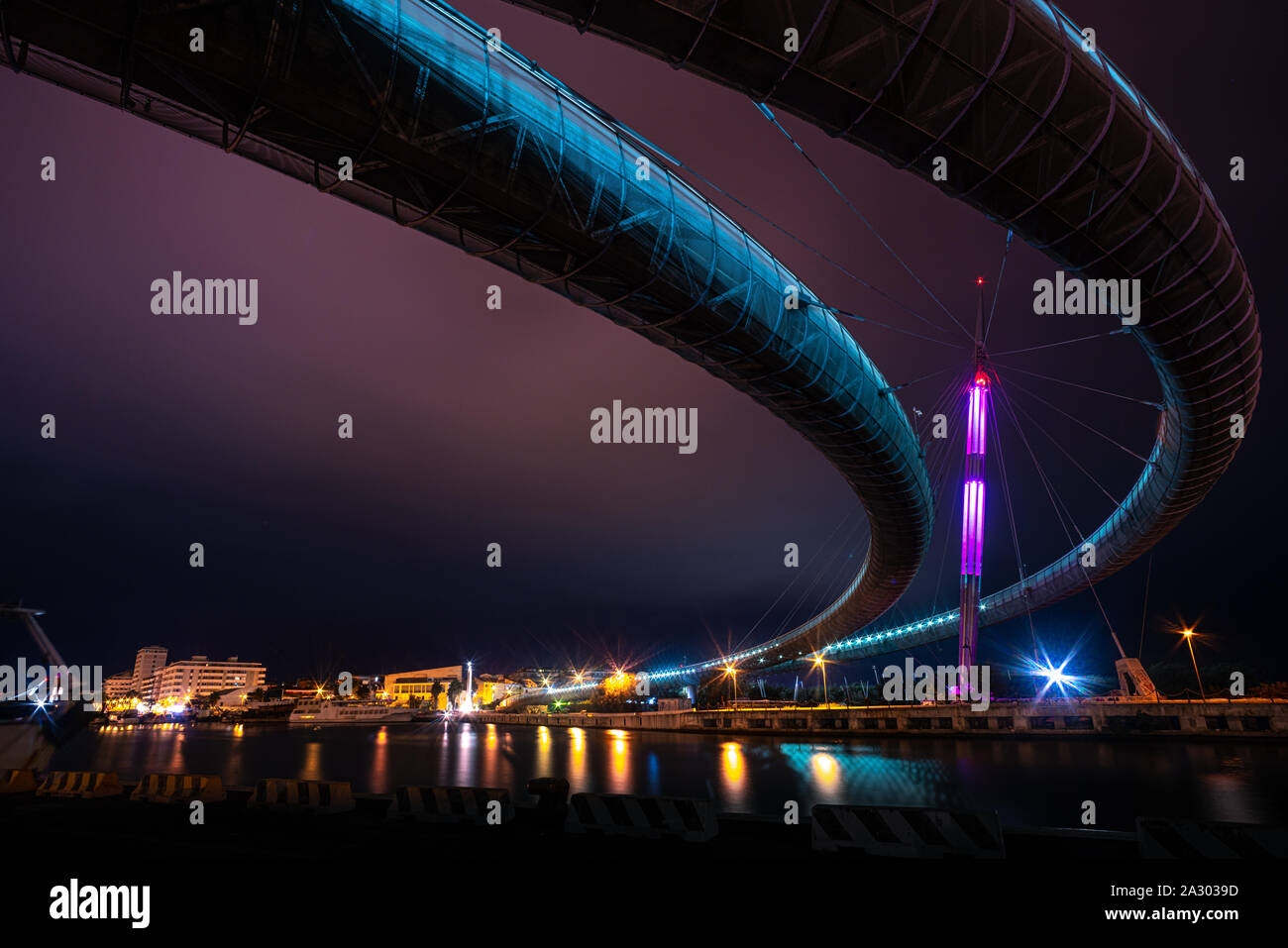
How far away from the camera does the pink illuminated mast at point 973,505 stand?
5222cm

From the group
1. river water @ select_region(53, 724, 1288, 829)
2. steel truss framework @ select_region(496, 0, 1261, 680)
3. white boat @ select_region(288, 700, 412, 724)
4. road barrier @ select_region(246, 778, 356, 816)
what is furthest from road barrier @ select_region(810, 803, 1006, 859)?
white boat @ select_region(288, 700, 412, 724)

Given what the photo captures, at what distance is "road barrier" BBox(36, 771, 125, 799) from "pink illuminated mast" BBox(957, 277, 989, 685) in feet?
174

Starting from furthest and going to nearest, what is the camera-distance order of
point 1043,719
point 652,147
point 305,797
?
point 1043,719, point 652,147, point 305,797

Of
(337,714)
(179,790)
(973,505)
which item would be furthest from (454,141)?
(337,714)

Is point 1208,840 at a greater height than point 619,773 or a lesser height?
greater

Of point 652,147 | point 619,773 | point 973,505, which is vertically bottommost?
point 619,773

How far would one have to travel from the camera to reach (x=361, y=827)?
15.2 metres

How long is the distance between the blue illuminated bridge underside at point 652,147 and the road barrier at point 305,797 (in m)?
14.2

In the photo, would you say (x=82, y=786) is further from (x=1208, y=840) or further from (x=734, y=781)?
(x=1208, y=840)

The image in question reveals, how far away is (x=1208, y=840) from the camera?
11.1m

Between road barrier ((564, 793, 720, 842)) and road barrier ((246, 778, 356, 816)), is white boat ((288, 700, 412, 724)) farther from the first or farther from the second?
road barrier ((564, 793, 720, 842))

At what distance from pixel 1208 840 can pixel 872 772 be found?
30.0 metres
